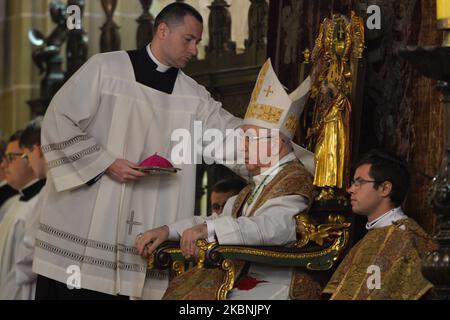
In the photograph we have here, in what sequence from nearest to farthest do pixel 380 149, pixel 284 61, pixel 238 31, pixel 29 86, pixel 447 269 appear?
pixel 447 269
pixel 380 149
pixel 284 61
pixel 238 31
pixel 29 86

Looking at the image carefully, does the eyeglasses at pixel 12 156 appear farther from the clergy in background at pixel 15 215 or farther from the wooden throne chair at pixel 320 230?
the wooden throne chair at pixel 320 230

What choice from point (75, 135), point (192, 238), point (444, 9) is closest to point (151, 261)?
point (192, 238)

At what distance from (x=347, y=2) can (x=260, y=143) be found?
95 cm

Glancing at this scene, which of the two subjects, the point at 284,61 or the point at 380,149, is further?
the point at 284,61

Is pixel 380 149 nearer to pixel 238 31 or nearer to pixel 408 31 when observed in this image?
pixel 408 31

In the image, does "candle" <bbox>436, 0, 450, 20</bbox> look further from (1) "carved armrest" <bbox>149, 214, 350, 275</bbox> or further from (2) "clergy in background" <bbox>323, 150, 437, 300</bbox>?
(1) "carved armrest" <bbox>149, 214, 350, 275</bbox>

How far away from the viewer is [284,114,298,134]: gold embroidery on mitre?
7.49m

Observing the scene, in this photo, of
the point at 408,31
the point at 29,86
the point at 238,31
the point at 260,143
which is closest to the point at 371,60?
the point at 408,31

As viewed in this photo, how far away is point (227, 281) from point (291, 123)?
3.02 ft

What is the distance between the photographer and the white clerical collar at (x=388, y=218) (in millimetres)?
6824

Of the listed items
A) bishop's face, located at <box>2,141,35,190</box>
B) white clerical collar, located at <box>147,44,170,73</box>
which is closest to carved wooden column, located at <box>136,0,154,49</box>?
bishop's face, located at <box>2,141,35,190</box>

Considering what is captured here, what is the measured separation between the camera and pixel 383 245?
670 centimetres

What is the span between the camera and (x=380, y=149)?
23.0 feet

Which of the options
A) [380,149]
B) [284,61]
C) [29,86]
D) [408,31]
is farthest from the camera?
A: [29,86]
